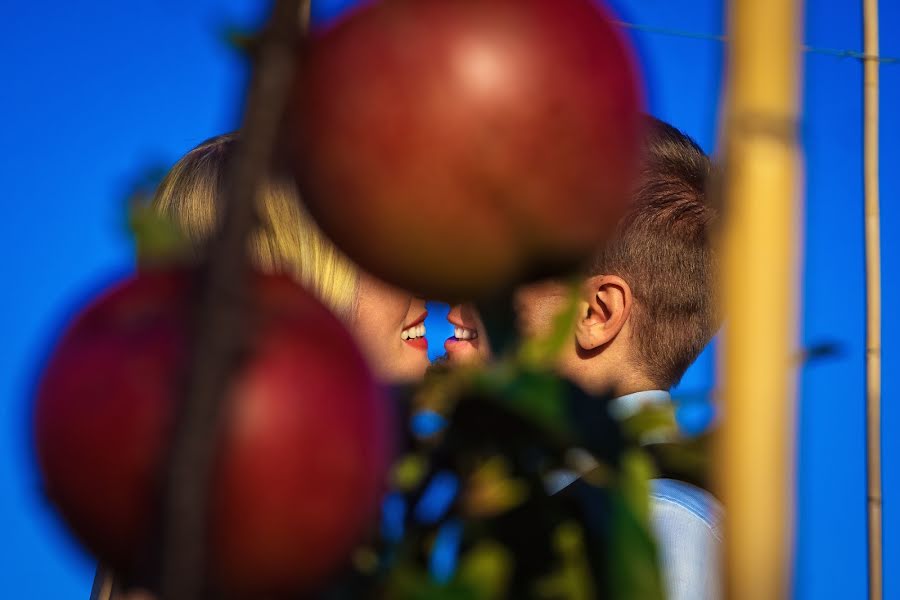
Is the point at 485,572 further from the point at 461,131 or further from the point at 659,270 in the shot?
the point at 659,270

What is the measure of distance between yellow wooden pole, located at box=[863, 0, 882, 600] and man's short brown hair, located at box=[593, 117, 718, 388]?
2.43 ft

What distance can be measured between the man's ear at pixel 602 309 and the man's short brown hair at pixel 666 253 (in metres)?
0.15

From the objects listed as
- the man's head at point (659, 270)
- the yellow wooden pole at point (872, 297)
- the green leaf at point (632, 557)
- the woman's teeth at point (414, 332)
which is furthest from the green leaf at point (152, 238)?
the yellow wooden pole at point (872, 297)

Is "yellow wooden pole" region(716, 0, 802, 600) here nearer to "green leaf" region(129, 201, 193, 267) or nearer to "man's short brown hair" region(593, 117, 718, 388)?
"green leaf" region(129, 201, 193, 267)

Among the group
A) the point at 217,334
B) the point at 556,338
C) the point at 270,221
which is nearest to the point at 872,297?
the point at 270,221

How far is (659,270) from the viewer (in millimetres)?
1136

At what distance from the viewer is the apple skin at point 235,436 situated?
21cm

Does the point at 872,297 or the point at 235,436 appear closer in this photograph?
the point at 235,436

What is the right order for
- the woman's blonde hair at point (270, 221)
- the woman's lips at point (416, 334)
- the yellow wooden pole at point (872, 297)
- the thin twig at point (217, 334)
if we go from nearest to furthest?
the thin twig at point (217, 334) → the woman's blonde hair at point (270, 221) → the woman's lips at point (416, 334) → the yellow wooden pole at point (872, 297)

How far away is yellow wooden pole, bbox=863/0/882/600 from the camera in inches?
67.2

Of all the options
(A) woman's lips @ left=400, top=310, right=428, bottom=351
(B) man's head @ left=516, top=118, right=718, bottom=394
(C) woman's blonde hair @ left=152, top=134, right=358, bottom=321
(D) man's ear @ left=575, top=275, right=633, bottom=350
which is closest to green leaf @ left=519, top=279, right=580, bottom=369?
(C) woman's blonde hair @ left=152, top=134, right=358, bottom=321

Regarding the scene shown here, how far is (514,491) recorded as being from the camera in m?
0.30

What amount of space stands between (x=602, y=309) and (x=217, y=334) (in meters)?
0.76

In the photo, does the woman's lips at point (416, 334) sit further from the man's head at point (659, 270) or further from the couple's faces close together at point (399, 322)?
the man's head at point (659, 270)
